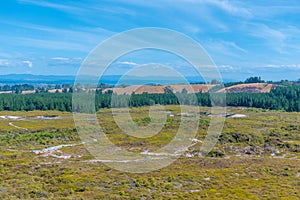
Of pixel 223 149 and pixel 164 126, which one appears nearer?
pixel 223 149

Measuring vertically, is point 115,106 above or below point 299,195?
above

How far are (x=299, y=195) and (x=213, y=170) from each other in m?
11.7

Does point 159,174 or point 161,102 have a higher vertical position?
point 161,102

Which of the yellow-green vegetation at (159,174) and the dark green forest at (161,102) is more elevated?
the dark green forest at (161,102)

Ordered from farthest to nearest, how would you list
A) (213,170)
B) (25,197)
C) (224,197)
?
(213,170)
(224,197)
(25,197)

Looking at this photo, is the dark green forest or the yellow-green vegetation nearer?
the yellow-green vegetation

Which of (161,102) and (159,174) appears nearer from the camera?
(159,174)

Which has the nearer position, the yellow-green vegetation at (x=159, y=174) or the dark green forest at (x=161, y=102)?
the yellow-green vegetation at (x=159, y=174)

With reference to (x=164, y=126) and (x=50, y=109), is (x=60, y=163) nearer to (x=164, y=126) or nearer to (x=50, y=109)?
(x=164, y=126)

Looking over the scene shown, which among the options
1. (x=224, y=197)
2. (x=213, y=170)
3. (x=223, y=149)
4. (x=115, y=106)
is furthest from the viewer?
(x=115, y=106)

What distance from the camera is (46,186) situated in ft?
108

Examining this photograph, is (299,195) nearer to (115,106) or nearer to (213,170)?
(213,170)

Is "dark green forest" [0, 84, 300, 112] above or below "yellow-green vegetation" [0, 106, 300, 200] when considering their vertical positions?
above

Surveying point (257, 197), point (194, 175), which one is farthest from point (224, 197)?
point (194, 175)
